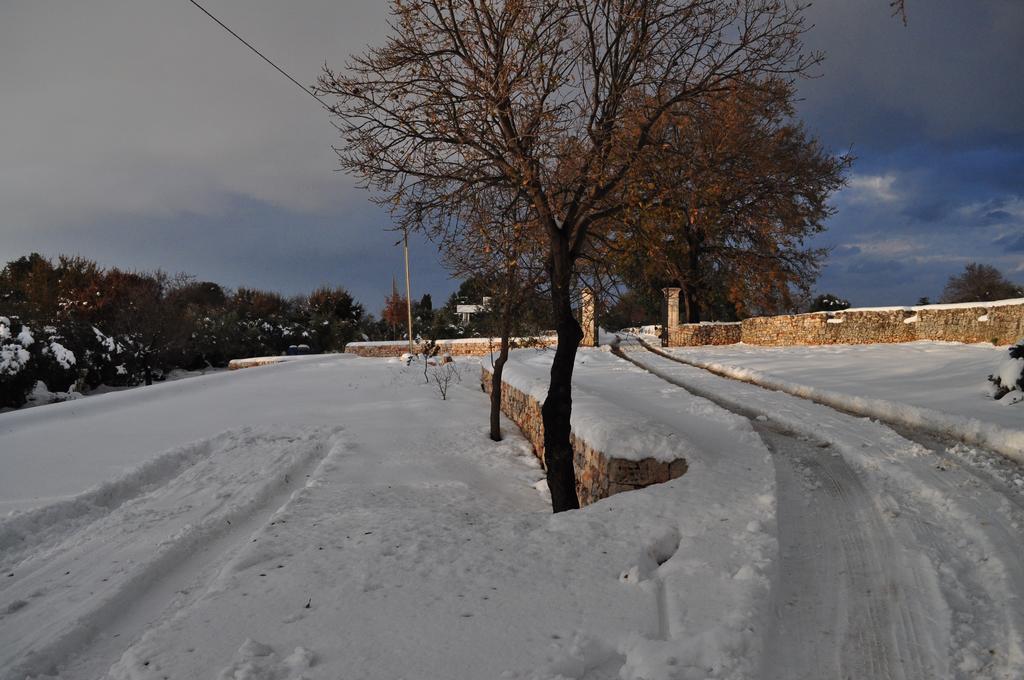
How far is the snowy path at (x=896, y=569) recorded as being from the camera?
2525 mm

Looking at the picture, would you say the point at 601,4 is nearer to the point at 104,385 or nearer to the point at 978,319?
the point at 978,319

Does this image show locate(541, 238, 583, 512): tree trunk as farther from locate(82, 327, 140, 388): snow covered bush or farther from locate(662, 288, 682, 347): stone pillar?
locate(662, 288, 682, 347): stone pillar

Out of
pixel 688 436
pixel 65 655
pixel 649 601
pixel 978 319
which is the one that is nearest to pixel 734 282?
pixel 978 319

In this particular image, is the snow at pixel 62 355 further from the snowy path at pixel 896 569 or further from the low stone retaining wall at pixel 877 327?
the low stone retaining wall at pixel 877 327

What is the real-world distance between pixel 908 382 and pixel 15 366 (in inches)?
812

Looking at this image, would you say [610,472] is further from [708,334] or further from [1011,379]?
[708,334]

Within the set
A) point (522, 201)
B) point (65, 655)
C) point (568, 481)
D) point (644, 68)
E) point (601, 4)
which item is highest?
point (601, 4)

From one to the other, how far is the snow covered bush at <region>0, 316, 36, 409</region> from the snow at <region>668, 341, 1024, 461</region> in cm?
1869

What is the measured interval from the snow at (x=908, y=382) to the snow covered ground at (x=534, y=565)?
699 mm

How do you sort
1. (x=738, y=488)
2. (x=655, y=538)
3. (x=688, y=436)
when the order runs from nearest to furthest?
(x=655, y=538) → (x=738, y=488) → (x=688, y=436)

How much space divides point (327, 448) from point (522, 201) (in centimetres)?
519

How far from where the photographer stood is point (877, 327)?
18.8 metres

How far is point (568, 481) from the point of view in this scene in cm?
569

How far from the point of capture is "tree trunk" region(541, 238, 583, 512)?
18.7ft
